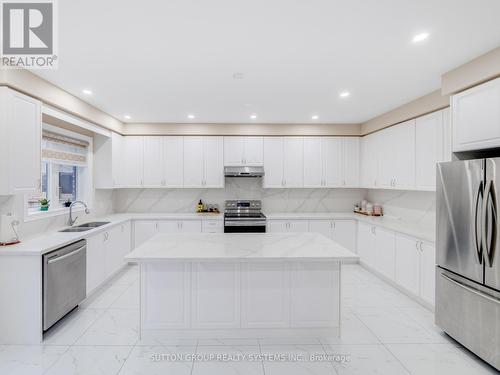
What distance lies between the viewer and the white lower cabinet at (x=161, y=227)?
4652 mm

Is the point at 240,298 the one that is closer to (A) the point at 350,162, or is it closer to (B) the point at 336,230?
(B) the point at 336,230

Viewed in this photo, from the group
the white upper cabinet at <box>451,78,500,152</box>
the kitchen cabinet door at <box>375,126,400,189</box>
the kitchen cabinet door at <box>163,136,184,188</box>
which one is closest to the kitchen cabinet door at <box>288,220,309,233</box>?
the kitchen cabinet door at <box>375,126,400,189</box>

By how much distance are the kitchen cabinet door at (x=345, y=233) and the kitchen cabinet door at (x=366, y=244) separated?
124mm

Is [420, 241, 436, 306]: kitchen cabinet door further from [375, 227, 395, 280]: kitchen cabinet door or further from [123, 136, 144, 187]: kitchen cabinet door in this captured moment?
[123, 136, 144, 187]: kitchen cabinet door

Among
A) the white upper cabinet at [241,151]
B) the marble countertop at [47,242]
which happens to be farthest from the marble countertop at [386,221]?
the marble countertop at [47,242]

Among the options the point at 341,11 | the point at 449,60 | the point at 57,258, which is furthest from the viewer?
the point at 57,258

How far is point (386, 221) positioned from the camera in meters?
4.31

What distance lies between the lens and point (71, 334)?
2.55 m

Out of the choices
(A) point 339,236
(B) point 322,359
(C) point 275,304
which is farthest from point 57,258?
(A) point 339,236

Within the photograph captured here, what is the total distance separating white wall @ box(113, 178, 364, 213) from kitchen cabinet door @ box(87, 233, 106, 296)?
170 centimetres

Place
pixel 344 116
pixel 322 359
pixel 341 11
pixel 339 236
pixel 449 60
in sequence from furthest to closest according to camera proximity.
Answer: pixel 339 236
pixel 344 116
pixel 449 60
pixel 322 359
pixel 341 11

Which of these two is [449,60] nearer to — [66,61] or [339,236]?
[339,236]

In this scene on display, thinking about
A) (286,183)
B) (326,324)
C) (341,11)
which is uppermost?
(341,11)

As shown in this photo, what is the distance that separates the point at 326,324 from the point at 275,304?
517 millimetres
